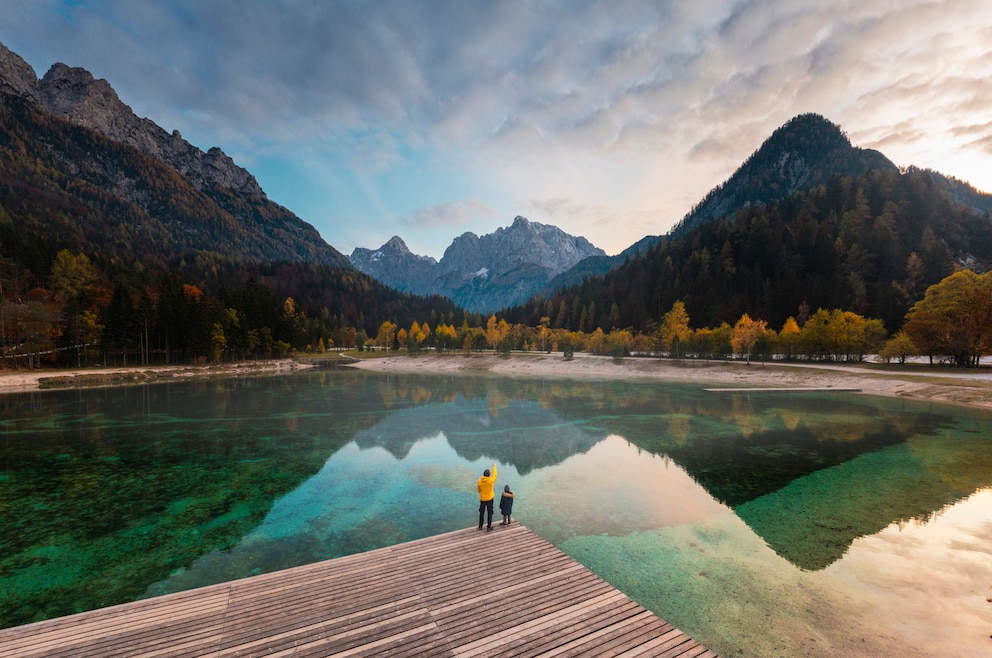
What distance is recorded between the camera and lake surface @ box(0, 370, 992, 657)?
12227mm

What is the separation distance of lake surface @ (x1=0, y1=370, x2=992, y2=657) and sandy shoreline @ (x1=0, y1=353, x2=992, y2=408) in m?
15.9

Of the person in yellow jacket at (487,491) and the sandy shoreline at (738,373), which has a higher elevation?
the person in yellow jacket at (487,491)

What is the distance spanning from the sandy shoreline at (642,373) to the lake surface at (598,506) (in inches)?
628

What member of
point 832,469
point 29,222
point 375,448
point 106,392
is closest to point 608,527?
point 832,469

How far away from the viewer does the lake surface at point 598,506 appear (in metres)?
12.2

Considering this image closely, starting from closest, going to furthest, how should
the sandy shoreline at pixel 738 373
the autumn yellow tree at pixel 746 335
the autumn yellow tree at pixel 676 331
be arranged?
1. the sandy shoreline at pixel 738 373
2. the autumn yellow tree at pixel 746 335
3. the autumn yellow tree at pixel 676 331

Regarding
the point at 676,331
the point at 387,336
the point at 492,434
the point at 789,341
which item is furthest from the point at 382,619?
the point at 387,336

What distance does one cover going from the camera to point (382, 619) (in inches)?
382

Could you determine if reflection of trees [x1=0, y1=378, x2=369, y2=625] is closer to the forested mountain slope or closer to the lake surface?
the lake surface

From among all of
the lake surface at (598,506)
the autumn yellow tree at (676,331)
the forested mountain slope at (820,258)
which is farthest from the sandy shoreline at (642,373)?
the forested mountain slope at (820,258)

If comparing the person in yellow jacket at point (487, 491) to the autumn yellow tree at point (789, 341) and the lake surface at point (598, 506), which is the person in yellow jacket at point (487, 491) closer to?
A: the lake surface at point (598, 506)

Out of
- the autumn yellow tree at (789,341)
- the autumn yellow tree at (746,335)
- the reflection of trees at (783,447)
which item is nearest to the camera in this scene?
the reflection of trees at (783,447)

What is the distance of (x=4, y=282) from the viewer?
8288cm

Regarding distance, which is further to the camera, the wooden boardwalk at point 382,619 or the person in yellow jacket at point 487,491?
the person in yellow jacket at point 487,491
